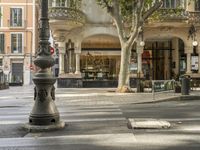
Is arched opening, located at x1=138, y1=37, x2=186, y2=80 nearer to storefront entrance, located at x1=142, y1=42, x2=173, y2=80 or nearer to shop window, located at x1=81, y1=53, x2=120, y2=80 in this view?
storefront entrance, located at x1=142, y1=42, x2=173, y2=80

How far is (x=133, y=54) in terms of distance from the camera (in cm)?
3416

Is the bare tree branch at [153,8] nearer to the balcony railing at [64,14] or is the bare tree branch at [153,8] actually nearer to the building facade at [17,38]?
the balcony railing at [64,14]

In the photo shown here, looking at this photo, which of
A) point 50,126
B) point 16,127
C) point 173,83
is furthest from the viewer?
point 173,83

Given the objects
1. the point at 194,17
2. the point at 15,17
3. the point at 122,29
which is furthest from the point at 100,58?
the point at 15,17

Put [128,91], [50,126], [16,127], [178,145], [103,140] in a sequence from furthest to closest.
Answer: [128,91] < [16,127] < [50,126] < [103,140] < [178,145]

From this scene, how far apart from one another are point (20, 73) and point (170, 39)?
2623 cm

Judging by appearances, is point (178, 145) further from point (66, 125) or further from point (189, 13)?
point (189, 13)

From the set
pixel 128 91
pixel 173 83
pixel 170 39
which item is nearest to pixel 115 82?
pixel 170 39

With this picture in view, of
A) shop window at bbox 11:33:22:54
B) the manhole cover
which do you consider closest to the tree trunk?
the manhole cover

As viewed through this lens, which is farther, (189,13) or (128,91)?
(189,13)

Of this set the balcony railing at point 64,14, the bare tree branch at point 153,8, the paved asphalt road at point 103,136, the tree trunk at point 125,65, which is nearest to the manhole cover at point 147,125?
the paved asphalt road at point 103,136

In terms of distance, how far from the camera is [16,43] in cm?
5647

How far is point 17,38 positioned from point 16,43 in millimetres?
693

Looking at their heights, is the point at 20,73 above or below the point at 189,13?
below
